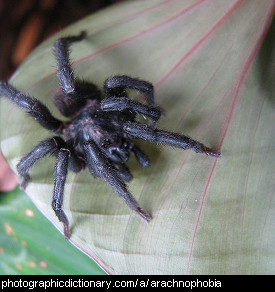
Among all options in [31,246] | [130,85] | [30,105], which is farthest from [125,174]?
[31,246]

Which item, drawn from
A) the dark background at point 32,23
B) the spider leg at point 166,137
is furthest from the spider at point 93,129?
the dark background at point 32,23

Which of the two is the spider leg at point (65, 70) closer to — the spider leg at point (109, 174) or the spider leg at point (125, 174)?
the spider leg at point (109, 174)

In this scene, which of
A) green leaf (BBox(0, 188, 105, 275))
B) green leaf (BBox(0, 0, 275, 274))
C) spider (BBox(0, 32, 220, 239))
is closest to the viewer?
green leaf (BBox(0, 0, 275, 274))

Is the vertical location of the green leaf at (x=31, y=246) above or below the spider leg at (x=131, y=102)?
below

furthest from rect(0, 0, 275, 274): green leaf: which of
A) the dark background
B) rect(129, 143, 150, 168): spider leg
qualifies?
the dark background

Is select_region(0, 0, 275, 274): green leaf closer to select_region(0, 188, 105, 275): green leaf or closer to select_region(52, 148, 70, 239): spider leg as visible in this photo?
select_region(52, 148, 70, 239): spider leg

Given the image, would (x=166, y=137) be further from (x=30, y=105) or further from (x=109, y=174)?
(x=30, y=105)
